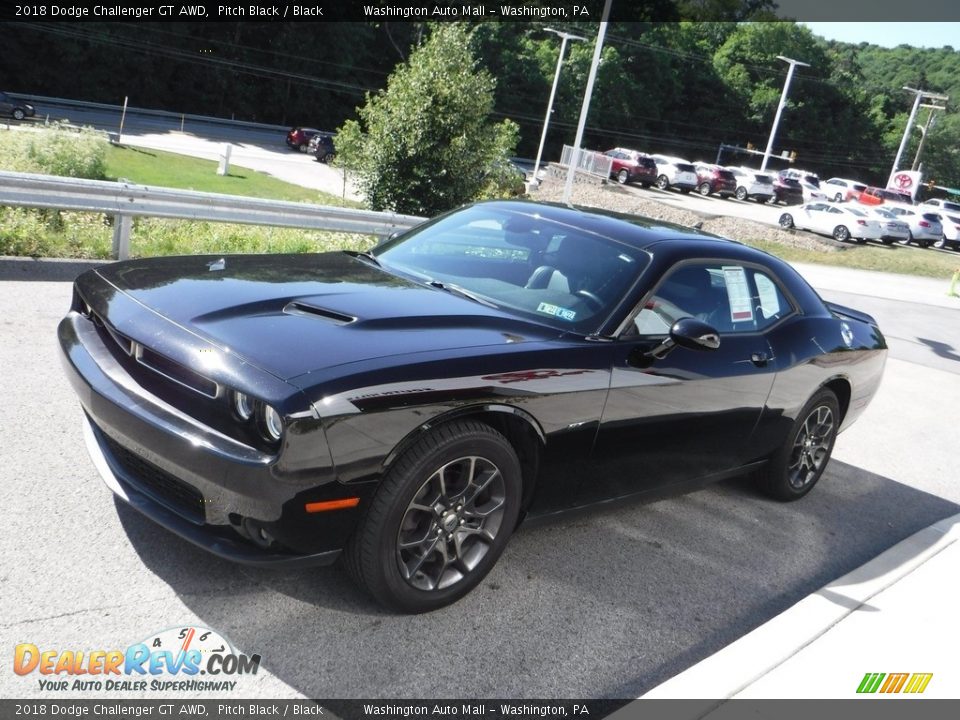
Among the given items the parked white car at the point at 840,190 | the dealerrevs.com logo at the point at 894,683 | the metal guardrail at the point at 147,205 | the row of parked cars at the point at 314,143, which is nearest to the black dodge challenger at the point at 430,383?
the dealerrevs.com logo at the point at 894,683

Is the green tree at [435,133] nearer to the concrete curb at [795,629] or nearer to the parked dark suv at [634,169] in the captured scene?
the concrete curb at [795,629]

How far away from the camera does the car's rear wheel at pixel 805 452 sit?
5332mm

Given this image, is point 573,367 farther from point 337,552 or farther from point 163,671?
point 163,671

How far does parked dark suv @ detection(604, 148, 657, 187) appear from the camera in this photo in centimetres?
4781

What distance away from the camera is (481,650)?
3.34m

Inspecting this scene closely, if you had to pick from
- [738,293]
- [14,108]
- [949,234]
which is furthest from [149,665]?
[14,108]

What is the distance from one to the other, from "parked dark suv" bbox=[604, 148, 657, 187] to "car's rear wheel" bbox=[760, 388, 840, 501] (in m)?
43.7

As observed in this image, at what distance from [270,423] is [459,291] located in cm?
150

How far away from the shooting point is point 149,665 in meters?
2.91

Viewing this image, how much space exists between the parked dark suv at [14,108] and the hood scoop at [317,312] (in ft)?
154

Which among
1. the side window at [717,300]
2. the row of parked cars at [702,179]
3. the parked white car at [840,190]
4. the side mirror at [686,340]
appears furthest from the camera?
the parked white car at [840,190]

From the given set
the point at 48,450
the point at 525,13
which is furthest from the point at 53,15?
the point at 48,450

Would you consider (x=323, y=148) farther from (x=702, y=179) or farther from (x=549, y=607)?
(x=549, y=607)

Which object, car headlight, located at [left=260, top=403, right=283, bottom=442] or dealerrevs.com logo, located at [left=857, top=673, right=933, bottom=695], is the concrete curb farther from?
car headlight, located at [left=260, top=403, right=283, bottom=442]
